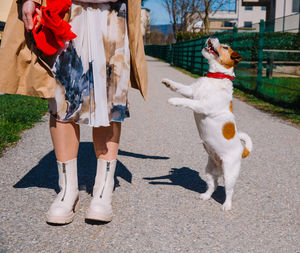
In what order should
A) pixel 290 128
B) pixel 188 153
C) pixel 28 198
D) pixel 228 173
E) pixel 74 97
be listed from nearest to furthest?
pixel 74 97 < pixel 228 173 < pixel 28 198 < pixel 188 153 < pixel 290 128

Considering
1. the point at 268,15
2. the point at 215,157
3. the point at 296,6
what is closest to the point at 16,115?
the point at 215,157

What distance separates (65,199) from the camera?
8.65ft

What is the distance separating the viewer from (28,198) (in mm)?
2998

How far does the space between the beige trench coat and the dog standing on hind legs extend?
23.3 inches

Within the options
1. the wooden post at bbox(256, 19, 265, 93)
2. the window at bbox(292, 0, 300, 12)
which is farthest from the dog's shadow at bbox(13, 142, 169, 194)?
the window at bbox(292, 0, 300, 12)

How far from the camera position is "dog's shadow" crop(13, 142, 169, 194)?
3.30 metres

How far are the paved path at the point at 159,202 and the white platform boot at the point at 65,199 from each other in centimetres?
6

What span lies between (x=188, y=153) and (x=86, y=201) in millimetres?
1739

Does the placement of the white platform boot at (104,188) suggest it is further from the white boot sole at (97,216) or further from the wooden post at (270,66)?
the wooden post at (270,66)

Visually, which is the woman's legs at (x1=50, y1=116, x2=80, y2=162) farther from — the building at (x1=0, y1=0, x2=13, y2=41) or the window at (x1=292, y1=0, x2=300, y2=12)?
the window at (x1=292, y1=0, x2=300, y2=12)

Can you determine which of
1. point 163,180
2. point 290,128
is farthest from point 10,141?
point 290,128

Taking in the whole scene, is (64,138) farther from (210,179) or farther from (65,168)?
(210,179)

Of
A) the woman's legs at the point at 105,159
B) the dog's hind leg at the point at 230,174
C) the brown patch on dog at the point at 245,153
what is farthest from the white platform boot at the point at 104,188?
the brown patch on dog at the point at 245,153

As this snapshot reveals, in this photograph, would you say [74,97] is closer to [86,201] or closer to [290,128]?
[86,201]
